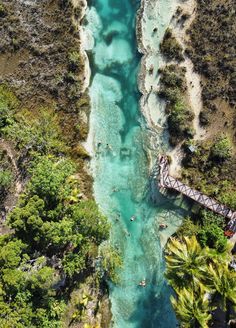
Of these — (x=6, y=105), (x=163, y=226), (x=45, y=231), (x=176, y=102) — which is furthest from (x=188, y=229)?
(x=6, y=105)

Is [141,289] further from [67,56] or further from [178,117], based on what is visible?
[67,56]

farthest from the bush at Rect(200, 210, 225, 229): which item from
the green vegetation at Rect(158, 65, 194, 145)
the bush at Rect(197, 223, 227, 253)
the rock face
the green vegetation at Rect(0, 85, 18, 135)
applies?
the green vegetation at Rect(0, 85, 18, 135)

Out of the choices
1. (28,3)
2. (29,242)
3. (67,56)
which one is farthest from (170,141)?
(28,3)

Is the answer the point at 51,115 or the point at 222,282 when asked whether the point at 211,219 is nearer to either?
the point at 222,282

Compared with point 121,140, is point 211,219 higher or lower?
lower

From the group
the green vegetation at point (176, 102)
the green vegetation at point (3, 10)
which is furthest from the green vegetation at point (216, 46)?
the green vegetation at point (3, 10)

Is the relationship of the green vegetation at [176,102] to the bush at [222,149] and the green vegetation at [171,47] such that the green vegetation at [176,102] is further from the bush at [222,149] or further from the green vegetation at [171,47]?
the bush at [222,149]

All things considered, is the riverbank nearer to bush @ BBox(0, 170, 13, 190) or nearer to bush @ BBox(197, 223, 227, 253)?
bush @ BBox(0, 170, 13, 190)
